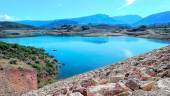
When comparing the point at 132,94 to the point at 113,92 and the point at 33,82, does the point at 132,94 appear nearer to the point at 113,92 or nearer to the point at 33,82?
the point at 113,92

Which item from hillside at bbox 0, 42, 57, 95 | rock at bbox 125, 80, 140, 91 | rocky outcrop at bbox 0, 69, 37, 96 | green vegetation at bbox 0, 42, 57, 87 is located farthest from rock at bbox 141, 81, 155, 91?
green vegetation at bbox 0, 42, 57, 87

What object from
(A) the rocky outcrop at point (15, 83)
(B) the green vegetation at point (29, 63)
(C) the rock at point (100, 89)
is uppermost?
(C) the rock at point (100, 89)

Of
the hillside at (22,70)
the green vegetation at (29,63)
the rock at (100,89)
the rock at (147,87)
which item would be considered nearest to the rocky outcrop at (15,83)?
the hillside at (22,70)

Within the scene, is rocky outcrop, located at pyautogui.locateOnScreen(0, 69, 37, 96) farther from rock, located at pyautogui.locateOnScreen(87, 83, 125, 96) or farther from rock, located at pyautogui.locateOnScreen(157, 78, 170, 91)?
rock, located at pyautogui.locateOnScreen(157, 78, 170, 91)

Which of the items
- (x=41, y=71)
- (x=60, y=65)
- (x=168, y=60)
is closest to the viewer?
(x=168, y=60)

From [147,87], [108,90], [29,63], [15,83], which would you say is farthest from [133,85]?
[29,63]

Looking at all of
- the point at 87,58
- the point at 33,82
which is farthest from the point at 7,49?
the point at 33,82

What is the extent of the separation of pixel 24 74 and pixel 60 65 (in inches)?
1103

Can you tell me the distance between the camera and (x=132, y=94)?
10.6 m

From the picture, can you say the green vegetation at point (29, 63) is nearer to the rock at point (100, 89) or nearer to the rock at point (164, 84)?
the rock at point (164, 84)

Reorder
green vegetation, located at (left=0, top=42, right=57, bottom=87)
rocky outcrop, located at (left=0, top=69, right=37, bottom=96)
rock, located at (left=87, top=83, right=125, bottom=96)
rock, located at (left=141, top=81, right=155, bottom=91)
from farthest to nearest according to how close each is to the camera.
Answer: green vegetation, located at (left=0, top=42, right=57, bottom=87) → rocky outcrop, located at (left=0, top=69, right=37, bottom=96) → rock, located at (left=141, top=81, right=155, bottom=91) → rock, located at (left=87, top=83, right=125, bottom=96)

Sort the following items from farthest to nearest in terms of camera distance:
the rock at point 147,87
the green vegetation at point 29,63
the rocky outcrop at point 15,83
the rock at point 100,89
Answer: the green vegetation at point 29,63 < the rocky outcrop at point 15,83 < the rock at point 147,87 < the rock at point 100,89

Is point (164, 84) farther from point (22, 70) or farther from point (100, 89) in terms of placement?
point (22, 70)

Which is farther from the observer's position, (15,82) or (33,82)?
(33,82)
